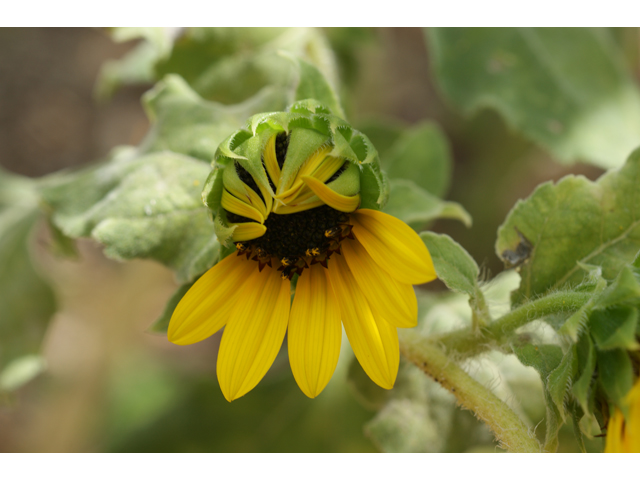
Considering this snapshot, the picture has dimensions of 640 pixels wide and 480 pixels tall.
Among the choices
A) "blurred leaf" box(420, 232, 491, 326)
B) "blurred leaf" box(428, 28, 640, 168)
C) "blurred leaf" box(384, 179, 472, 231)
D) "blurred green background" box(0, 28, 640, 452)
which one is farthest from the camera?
"blurred green background" box(0, 28, 640, 452)

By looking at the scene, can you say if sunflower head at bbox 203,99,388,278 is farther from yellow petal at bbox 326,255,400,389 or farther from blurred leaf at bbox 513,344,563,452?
blurred leaf at bbox 513,344,563,452

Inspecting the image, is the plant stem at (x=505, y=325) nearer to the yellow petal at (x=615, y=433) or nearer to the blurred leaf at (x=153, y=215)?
the yellow petal at (x=615, y=433)

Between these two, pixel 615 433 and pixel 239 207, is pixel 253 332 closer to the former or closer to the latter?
pixel 239 207

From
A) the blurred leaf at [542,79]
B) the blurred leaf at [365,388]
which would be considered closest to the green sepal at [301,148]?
the blurred leaf at [365,388]

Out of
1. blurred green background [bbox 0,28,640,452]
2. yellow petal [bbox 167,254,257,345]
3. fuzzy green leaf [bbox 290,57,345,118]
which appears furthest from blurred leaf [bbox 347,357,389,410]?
blurred green background [bbox 0,28,640,452]

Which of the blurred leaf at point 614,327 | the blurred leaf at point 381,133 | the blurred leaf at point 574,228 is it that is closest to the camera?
the blurred leaf at point 614,327

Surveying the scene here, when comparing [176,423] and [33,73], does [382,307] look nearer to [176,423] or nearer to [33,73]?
[176,423]

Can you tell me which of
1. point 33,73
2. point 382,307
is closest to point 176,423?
point 382,307
